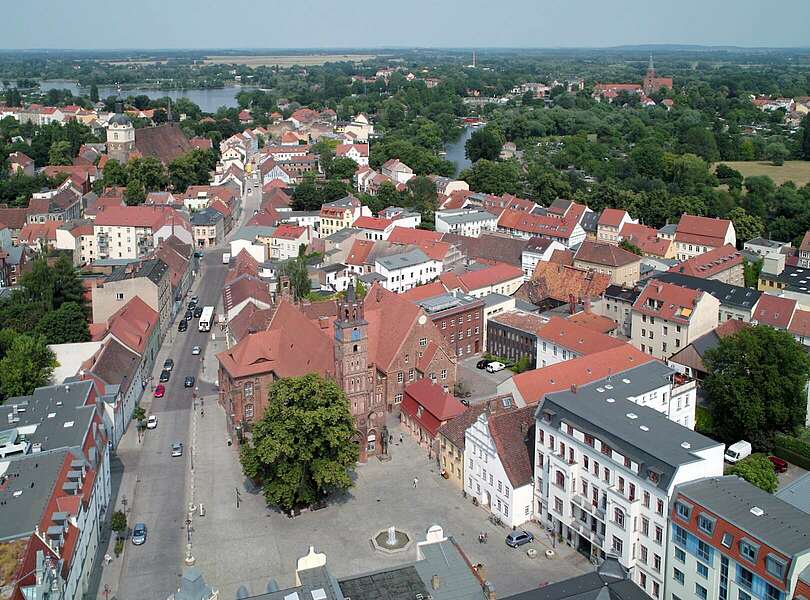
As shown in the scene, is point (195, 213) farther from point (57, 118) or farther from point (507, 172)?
point (57, 118)

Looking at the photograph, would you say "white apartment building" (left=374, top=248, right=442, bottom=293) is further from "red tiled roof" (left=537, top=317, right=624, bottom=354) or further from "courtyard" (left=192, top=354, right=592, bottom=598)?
"courtyard" (left=192, top=354, right=592, bottom=598)

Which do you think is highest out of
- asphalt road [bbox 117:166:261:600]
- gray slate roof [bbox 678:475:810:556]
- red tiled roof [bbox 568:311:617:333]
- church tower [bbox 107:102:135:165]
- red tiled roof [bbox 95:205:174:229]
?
church tower [bbox 107:102:135:165]

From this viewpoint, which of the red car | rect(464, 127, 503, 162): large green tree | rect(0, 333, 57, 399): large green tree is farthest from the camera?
rect(464, 127, 503, 162): large green tree

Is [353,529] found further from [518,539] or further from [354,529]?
[518,539]

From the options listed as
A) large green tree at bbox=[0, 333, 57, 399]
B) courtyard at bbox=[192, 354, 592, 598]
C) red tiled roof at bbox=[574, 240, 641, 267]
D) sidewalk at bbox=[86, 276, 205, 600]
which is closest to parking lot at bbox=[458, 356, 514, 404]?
courtyard at bbox=[192, 354, 592, 598]

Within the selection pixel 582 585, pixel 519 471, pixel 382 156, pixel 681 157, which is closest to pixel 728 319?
pixel 519 471

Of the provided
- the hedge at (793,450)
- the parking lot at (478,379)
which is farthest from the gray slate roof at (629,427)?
the parking lot at (478,379)

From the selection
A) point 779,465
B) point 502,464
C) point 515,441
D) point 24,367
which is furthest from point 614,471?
point 24,367
